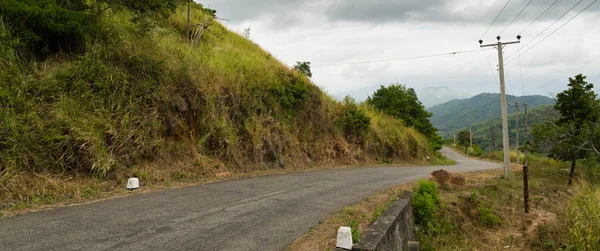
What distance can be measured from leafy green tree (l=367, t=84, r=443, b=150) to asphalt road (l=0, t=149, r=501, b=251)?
26.5 metres

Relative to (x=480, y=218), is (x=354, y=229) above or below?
above

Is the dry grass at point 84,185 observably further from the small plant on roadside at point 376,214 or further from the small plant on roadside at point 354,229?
the small plant on roadside at point 376,214

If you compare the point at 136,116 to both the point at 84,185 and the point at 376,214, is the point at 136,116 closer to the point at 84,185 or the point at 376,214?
the point at 84,185

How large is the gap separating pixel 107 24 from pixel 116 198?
5446 millimetres

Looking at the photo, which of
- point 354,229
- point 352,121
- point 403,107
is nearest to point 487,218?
point 354,229

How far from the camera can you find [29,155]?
6152mm

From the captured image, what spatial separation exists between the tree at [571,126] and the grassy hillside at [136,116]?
1173 cm

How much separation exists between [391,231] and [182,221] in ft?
10.6

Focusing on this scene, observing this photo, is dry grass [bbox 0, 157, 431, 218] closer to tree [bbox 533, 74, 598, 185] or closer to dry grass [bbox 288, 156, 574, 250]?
dry grass [bbox 288, 156, 574, 250]

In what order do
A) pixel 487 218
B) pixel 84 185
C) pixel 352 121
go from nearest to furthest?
1. pixel 84 185
2. pixel 487 218
3. pixel 352 121

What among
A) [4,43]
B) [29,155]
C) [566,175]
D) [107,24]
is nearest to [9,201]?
[29,155]

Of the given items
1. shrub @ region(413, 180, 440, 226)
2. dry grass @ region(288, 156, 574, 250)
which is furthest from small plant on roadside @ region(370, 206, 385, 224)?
shrub @ region(413, 180, 440, 226)

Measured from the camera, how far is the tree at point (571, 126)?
53.4 feet

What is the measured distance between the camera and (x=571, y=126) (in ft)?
55.2
